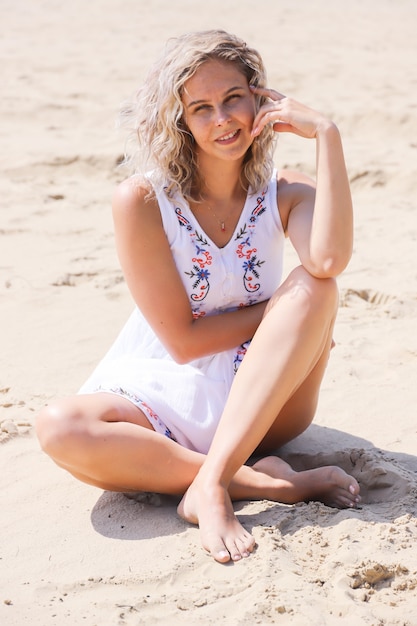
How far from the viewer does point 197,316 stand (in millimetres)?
3164

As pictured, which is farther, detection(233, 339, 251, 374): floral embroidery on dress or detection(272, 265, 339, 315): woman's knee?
detection(233, 339, 251, 374): floral embroidery on dress

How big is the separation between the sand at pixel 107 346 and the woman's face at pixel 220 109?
1.09 meters

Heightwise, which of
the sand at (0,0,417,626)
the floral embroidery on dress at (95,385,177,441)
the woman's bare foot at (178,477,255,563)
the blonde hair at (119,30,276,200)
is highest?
the blonde hair at (119,30,276,200)

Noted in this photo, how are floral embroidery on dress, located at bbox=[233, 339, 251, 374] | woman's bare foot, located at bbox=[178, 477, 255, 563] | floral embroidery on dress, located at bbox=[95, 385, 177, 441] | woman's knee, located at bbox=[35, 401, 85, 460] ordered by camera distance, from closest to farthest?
woman's bare foot, located at bbox=[178, 477, 255, 563], woman's knee, located at bbox=[35, 401, 85, 460], floral embroidery on dress, located at bbox=[95, 385, 177, 441], floral embroidery on dress, located at bbox=[233, 339, 251, 374]

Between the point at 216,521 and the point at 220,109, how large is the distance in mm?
1287

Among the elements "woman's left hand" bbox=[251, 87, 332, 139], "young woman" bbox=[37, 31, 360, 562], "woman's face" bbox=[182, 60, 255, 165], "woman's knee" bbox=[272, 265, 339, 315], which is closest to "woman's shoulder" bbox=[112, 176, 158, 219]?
"young woman" bbox=[37, 31, 360, 562]

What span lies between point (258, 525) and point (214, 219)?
41.3 inches

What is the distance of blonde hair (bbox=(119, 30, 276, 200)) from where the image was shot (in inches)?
118

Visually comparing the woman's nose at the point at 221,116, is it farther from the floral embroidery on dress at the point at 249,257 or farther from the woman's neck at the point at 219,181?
the floral embroidery on dress at the point at 249,257

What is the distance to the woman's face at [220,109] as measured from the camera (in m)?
2.98

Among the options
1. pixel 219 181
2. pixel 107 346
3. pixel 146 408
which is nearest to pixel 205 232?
pixel 219 181

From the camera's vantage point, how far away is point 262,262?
10.5 feet

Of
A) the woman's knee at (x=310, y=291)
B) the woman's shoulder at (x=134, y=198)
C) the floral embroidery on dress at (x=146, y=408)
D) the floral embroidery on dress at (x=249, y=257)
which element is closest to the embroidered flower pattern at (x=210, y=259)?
the floral embroidery on dress at (x=249, y=257)

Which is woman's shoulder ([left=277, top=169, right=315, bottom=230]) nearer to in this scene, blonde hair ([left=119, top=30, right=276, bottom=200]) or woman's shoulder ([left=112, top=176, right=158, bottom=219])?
blonde hair ([left=119, top=30, right=276, bottom=200])
